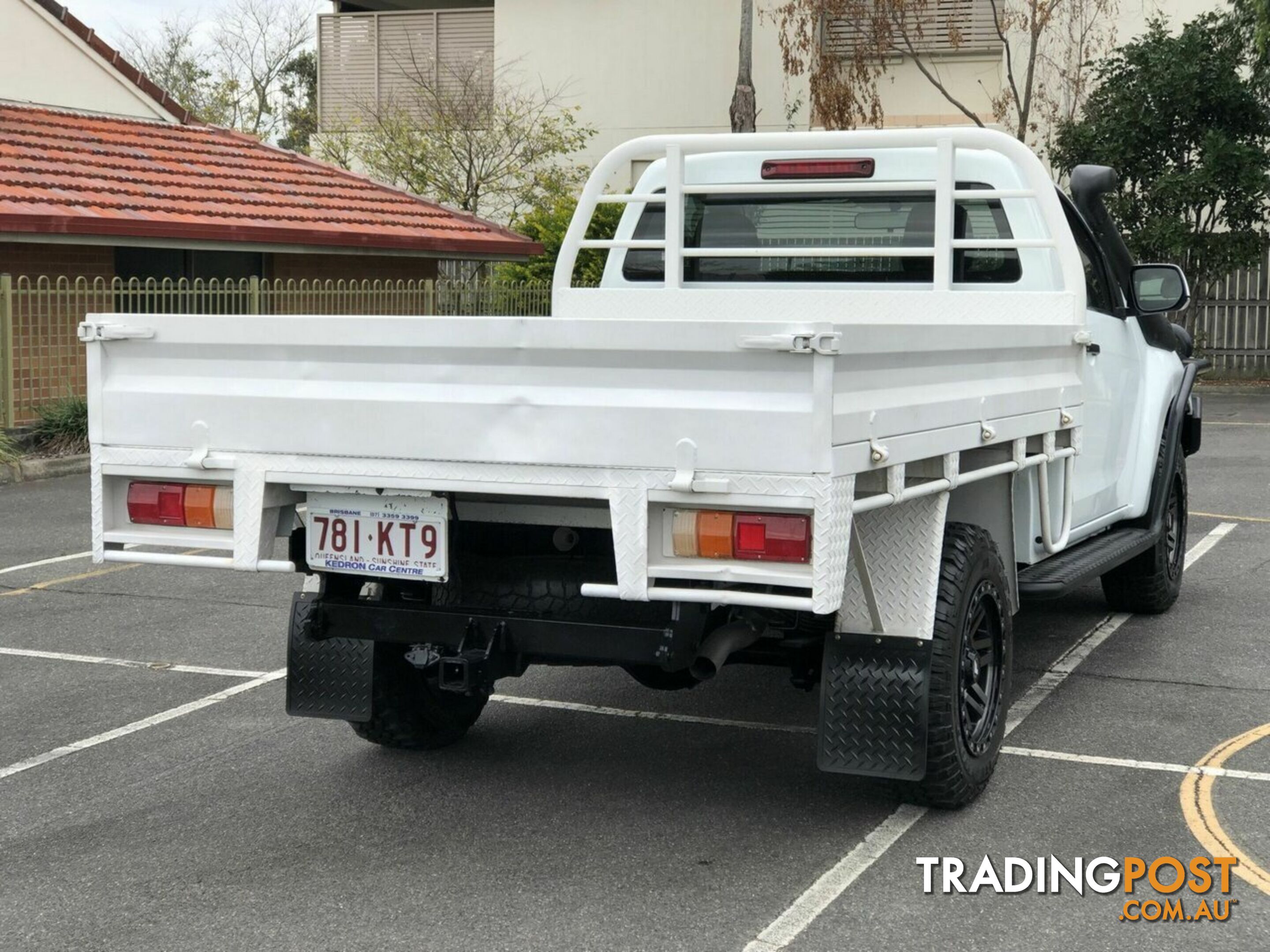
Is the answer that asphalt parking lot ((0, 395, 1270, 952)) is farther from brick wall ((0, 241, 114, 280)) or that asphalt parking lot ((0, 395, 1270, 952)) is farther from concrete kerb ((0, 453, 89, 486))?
brick wall ((0, 241, 114, 280))

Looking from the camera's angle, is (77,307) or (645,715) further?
(77,307)

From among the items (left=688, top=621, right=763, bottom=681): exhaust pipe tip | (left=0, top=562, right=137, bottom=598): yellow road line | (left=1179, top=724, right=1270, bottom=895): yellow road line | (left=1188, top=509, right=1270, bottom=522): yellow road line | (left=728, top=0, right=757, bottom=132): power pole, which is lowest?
(left=1179, top=724, right=1270, bottom=895): yellow road line

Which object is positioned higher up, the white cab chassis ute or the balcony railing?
the balcony railing

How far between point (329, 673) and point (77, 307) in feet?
39.3

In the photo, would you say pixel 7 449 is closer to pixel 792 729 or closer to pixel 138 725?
pixel 138 725

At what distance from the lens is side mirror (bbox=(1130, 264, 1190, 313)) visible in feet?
24.2

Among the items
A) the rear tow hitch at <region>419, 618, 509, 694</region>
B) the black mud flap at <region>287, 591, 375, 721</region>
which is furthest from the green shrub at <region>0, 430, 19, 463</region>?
the rear tow hitch at <region>419, 618, 509, 694</region>

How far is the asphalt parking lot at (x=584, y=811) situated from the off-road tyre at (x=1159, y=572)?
0.93 feet

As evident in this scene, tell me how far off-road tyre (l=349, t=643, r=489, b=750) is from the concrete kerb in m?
9.07

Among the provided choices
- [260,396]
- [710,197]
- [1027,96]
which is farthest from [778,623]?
[1027,96]

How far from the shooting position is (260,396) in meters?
4.73

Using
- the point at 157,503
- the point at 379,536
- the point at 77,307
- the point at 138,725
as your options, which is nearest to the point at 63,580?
the point at 138,725

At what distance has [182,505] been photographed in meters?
4.88

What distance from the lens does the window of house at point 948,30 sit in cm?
2697
